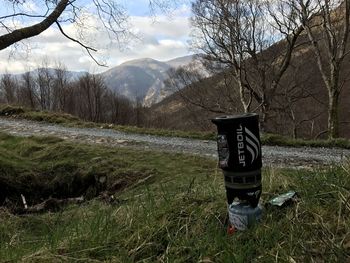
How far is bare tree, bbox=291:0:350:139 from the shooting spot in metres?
18.3

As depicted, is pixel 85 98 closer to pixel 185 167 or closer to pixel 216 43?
pixel 216 43

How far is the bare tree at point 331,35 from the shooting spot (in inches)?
722

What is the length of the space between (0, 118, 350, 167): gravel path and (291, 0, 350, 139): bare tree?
24.6ft

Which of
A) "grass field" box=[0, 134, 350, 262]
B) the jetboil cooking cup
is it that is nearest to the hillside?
"grass field" box=[0, 134, 350, 262]

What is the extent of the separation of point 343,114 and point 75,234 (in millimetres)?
34962

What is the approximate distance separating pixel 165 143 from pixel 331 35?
33.5 feet

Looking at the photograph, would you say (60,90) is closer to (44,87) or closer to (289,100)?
Answer: (44,87)

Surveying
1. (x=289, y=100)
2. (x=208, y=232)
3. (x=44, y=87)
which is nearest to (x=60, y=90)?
(x=44, y=87)

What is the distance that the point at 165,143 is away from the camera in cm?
1323

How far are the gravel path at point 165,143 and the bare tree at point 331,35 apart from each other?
7485mm

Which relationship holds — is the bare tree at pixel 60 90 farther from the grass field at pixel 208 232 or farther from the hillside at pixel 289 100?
the grass field at pixel 208 232

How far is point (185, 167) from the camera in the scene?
9531 millimetres

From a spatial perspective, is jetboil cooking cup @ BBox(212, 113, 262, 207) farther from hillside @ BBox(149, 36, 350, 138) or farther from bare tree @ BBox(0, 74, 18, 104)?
bare tree @ BBox(0, 74, 18, 104)

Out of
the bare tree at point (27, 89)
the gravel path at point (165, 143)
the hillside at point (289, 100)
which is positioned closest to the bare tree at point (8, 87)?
the bare tree at point (27, 89)
